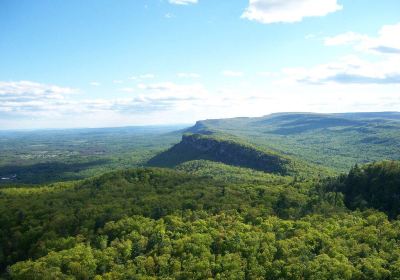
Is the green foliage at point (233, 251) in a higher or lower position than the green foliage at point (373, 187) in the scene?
lower

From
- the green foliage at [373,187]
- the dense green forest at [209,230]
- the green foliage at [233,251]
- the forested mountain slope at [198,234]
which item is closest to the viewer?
the green foliage at [233,251]

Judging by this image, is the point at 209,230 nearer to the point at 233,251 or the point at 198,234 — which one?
the point at 198,234

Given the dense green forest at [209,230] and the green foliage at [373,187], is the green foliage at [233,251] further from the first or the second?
the green foliage at [373,187]

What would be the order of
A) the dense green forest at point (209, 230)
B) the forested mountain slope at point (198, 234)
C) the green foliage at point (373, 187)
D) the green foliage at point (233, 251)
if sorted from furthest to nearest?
the green foliage at point (373, 187), the dense green forest at point (209, 230), the forested mountain slope at point (198, 234), the green foliage at point (233, 251)

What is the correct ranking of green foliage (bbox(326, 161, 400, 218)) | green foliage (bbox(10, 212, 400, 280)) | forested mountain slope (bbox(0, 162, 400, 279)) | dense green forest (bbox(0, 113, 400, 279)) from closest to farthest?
green foliage (bbox(10, 212, 400, 280))
forested mountain slope (bbox(0, 162, 400, 279))
dense green forest (bbox(0, 113, 400, 279))
green foliage (bbox(326, 161, 400, 218))

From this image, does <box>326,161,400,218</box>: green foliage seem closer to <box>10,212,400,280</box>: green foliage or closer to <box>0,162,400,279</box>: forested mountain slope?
<box>0,162,400,279</box>: forested mountain slope

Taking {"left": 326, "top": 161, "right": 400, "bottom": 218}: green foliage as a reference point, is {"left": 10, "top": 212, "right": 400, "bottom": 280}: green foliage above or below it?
below

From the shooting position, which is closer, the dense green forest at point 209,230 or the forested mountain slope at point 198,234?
the forested mountain slope at point 198,234

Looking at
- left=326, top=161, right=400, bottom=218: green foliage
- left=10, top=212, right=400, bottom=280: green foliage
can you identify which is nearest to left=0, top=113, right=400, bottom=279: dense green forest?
left=10, top=212, right=400, bottom=280: green foliage

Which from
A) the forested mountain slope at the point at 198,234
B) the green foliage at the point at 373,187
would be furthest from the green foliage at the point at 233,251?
the green foliage at the point at 373,187

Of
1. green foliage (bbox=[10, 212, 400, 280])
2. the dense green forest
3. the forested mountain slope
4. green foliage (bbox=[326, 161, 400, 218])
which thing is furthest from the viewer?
green foliage (bbox=[326, 161, 400, 218])

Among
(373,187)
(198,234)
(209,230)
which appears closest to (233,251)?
(198,234)
